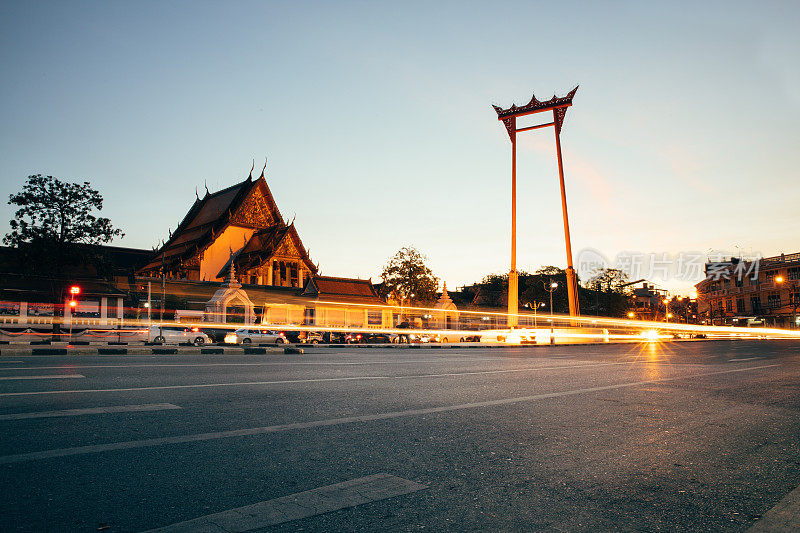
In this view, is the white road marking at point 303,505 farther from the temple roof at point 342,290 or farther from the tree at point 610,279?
the tree at point 610,279

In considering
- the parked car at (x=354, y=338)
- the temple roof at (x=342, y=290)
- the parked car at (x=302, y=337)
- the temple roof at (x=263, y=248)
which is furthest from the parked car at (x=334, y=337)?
the temple roof at (x=263, y=248)

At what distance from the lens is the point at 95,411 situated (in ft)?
16.1

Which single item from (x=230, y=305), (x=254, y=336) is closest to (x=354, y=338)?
(x=230, y=305)

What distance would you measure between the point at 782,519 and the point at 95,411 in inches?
213

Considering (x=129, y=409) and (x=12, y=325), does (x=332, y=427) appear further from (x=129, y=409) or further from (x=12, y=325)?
(x=12, y=325)

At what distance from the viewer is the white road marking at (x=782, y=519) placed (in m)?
2.47

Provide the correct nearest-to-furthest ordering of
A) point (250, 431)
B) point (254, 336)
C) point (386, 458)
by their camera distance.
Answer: point (386, 458), point (250, 431), point (254, 336)

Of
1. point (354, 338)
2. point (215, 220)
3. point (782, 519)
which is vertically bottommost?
point (354, 338)

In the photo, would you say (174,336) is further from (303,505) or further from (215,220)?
(303,505)

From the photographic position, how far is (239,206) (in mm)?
50625

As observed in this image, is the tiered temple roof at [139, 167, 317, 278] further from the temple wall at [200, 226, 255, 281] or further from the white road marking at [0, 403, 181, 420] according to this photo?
the white road marking at [0, 403, 181, 420]

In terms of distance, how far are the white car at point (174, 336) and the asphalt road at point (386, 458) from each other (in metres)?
24.7

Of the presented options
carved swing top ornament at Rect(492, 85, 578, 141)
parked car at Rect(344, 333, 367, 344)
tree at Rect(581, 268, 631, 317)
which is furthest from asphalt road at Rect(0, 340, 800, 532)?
tree at Rect(581, 268, 631, 317)

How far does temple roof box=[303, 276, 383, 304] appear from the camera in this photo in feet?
164
